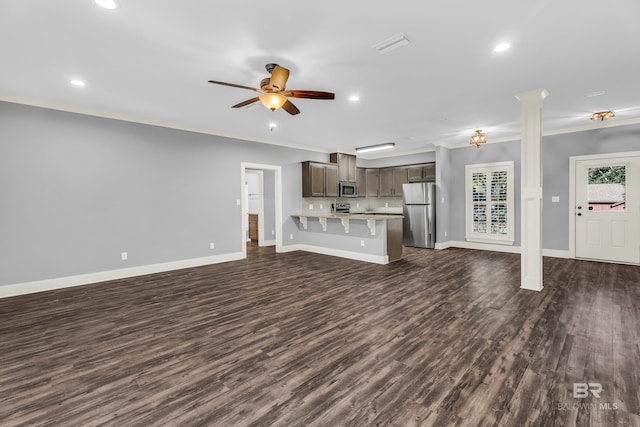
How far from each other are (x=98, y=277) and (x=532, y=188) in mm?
6451

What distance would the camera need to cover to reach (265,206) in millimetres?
8242

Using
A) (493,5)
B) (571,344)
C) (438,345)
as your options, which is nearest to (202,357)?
(438,345)

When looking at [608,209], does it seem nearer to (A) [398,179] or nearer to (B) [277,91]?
(A) [398,179]

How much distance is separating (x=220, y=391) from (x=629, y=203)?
7.23 meters

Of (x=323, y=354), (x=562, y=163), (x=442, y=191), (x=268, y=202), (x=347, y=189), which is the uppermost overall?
(x=562, y=163)

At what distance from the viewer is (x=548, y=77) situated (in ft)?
11.1

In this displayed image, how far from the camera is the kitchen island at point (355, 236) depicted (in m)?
5.74

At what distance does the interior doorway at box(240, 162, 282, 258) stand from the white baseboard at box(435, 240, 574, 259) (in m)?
4.05

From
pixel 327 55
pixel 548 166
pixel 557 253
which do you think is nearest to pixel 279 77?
pixel 327 55

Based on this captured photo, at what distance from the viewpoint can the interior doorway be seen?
7.11 m

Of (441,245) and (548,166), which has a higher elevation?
(548,166)

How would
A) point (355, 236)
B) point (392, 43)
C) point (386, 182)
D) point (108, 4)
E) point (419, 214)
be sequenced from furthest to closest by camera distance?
point (386, 182), point (419, 214), point (355, 236), point (392, 43), point (108, 4)

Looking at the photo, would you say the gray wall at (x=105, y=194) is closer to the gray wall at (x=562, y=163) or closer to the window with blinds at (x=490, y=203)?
the window with blinds at (x=490, y=203)

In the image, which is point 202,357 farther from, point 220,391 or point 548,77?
point 548,77
